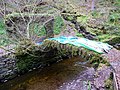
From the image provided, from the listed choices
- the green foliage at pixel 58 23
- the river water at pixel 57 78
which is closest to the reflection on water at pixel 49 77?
the river water at pixel 57 78

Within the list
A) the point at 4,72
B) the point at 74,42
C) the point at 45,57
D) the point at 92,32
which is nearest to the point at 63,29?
the point at 92,32

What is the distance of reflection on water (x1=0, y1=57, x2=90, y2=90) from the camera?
9.16 meters

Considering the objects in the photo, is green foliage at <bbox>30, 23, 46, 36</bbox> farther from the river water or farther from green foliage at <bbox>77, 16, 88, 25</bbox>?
green foliage at <bbox>77, 16, 88, 25</bbox>

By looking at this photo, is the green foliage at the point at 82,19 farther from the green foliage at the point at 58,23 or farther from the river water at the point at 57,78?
the river water at the point at 57,78

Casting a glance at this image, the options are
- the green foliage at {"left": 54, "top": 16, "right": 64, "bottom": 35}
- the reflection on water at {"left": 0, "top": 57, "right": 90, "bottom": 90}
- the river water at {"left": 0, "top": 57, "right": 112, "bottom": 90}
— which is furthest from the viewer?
the green foliage at {"left": 54, "top": 16, "right": 64, "bottom": 35}

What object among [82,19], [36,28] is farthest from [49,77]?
[82,19]

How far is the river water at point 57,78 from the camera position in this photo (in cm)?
899

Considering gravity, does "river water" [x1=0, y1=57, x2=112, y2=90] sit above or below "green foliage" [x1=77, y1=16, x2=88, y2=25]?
below

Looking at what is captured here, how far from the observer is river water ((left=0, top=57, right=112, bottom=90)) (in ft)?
29.5

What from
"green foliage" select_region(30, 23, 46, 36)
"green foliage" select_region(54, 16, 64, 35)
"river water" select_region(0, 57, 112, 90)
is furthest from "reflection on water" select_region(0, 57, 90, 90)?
"green foliage" select_region(54, 16, 64, 35)

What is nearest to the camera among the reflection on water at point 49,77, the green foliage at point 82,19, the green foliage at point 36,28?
the reflection on water at point 49,77

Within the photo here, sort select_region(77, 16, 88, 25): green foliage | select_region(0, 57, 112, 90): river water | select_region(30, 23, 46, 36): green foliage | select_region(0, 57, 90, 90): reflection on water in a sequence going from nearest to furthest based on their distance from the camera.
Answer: select_region(0, 57, 112, 90): river water → select_region(0, 57, 90, 90): reflection on water → select_region(30, 23, 46, 36): green foliage → select_region(77, 16, 88, 25): green foliage

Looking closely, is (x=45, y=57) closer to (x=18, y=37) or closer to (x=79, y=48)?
(x=18, y=37)

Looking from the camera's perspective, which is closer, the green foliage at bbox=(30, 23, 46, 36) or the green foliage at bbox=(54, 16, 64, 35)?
the green foliage at bbox=(30, 23, 46, 36)
